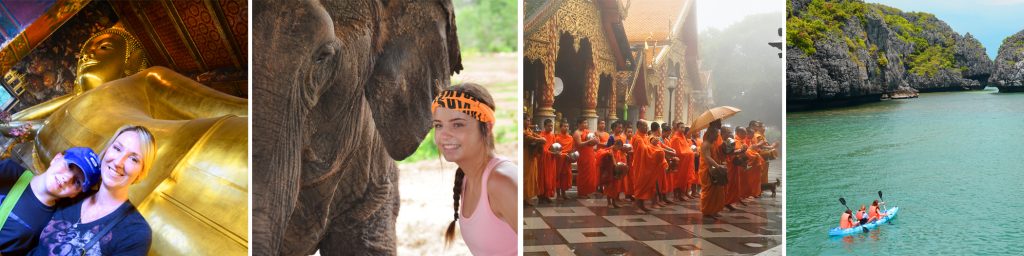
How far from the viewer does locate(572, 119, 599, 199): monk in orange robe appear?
15.6 ft

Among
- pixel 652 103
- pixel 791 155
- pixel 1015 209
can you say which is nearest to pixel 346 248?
pixel 652 103

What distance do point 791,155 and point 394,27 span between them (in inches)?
163

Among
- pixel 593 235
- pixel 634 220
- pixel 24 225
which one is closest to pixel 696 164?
pixel 634 220

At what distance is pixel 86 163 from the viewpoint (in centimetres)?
426

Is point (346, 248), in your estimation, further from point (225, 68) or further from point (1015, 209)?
point (1015, 209)

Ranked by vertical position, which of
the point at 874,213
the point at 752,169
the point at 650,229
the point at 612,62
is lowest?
the point at 874,213

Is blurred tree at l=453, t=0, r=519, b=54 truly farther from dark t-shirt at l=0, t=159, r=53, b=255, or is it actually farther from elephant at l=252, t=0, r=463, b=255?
dark t-shirt at l=0, t=159, r=53, b=255

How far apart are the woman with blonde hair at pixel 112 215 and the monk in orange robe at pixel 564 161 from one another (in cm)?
251

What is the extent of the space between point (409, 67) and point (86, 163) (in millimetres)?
2044

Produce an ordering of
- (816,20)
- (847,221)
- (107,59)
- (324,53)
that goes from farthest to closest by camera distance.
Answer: (816,20) → (847,221) → (107,59) → (324,53)

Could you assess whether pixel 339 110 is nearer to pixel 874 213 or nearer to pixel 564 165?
pixel 564 165

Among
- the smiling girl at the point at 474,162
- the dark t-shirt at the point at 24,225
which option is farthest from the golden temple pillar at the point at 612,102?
the dark t-shirt at the point at 24,225

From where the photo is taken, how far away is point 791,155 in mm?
6539

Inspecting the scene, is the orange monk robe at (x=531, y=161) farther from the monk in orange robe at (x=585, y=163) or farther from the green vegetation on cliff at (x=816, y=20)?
the green vegetation on cliff at (x=816, y=20)
